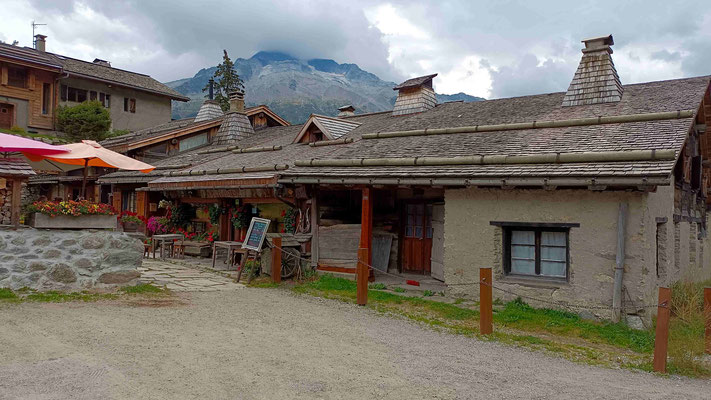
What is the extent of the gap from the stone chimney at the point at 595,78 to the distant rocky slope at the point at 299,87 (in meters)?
96.5

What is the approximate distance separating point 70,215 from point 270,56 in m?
184

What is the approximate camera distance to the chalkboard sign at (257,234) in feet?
36.0

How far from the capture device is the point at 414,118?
15.7 m

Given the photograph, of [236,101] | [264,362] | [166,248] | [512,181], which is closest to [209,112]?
[236,101]

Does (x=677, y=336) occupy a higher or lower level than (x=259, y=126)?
lower

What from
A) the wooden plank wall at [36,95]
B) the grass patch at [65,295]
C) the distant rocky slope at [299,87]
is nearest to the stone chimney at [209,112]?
the wooden plank wall at [36,95]

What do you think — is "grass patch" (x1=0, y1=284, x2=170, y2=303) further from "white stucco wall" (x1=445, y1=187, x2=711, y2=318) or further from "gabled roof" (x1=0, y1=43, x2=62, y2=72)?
"gabled roof" (x1=0, y1=43, x2=62, y2=72)

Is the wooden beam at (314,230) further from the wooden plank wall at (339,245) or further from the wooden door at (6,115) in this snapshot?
the wooden door at (6,115)

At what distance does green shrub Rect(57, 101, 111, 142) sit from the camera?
24641 mm

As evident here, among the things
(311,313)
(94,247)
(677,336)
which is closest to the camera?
(677,336)

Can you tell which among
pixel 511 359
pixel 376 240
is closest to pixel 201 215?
pixel 376 240

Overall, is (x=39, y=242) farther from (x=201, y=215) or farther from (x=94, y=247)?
(x=201, y=215)

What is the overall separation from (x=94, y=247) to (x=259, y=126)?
50.0 feet

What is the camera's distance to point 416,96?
17.3 meters
